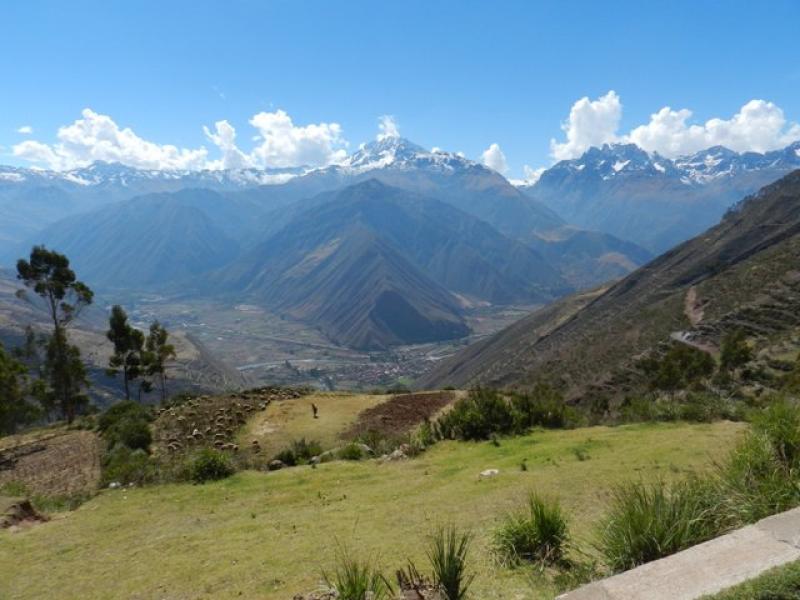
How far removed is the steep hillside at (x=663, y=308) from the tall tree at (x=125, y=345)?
136 ft

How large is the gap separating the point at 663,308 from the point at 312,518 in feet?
285

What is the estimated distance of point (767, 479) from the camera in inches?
312

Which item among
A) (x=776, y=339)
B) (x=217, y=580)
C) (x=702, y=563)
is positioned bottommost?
(x=776, y=339)

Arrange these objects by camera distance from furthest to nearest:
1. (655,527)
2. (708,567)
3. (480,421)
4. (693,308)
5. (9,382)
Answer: (693,308)
(9,382)
(480,421)
(655,527)
(708,567)

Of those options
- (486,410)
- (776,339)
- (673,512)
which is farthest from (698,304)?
(673,512)

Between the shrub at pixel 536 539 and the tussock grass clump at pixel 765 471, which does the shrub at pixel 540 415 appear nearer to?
the tussock grass clump at pixel 765 471

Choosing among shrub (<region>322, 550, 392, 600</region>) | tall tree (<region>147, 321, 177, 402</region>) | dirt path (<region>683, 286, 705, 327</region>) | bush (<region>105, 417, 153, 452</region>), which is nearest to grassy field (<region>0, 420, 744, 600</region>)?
shrub (<region>322, 550, 392, 600</region>)

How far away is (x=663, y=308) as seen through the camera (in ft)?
289

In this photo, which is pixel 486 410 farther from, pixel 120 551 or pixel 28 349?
pixel 28 349

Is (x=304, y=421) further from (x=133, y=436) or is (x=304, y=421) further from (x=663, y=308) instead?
(x=663, y=308)

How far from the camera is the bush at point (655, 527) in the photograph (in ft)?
22.8

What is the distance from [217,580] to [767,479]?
9.08 m

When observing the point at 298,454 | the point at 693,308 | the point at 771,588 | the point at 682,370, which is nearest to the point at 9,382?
the point at 298,454

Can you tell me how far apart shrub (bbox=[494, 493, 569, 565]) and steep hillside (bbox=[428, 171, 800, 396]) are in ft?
172
